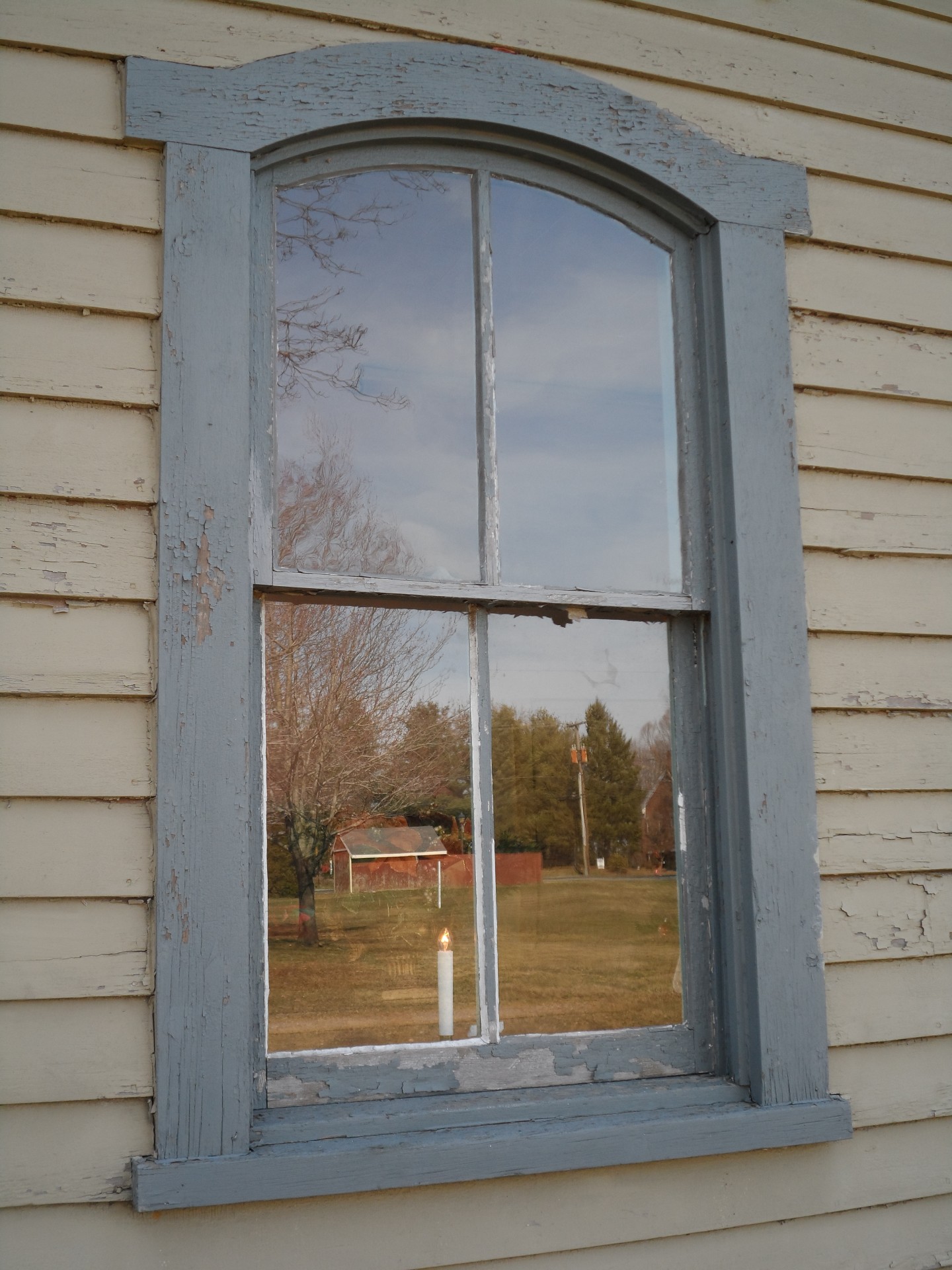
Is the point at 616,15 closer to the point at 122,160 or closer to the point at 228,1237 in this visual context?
the point at 122,160

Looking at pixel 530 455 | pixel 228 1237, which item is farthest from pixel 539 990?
pixel 530 455

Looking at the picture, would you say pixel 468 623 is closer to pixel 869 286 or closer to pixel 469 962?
pixel 469 962

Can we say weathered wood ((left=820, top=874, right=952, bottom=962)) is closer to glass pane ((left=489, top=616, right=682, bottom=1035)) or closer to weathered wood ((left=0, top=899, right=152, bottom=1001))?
glass pane ((left=489, top=616, right=682, bottom=1035))

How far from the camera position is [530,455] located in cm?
220

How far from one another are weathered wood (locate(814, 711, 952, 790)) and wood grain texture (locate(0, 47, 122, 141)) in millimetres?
1833

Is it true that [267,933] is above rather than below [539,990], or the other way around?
above

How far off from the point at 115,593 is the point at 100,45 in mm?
1032

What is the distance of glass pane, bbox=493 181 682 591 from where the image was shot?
2186 mm

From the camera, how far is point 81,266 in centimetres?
188

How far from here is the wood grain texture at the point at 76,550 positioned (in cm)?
178

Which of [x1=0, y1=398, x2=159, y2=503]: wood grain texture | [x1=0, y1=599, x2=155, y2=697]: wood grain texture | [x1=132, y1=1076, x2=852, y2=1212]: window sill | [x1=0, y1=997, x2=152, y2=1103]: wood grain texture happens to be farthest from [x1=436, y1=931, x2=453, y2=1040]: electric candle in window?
[x1=0, y1=398, x2=159, y2=503]: wood grain texture

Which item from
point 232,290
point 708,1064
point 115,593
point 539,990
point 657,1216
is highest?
point 232,290

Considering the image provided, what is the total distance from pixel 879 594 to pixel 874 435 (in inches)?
14.2

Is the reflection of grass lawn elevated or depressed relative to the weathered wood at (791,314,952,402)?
depressed
